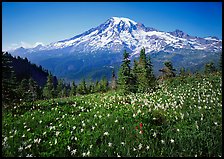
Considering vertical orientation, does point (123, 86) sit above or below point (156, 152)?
above

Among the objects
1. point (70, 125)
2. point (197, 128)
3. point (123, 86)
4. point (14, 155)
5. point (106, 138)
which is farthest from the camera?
point (123, 86)

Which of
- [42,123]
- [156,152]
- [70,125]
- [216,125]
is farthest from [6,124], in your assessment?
[216,125]

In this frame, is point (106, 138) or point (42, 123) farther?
point (42, 123)

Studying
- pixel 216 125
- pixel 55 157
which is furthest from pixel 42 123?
pixel 216 125

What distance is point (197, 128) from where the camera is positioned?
26.9 feet

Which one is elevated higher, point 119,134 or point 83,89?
point 119,134

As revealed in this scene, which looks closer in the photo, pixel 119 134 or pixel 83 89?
pixel 119 134

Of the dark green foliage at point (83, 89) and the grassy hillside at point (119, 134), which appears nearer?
the grassy hillside at point (119, 134)

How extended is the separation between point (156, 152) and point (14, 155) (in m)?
3.98

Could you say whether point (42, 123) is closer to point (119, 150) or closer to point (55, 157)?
point (55, 157)

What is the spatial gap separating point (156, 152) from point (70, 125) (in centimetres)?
387

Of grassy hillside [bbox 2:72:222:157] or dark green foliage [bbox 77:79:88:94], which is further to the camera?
dark green foliage [bbox 77:79:88:94]

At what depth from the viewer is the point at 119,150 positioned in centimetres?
666

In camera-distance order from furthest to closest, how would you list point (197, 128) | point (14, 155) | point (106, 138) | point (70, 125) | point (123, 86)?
point (123, 86) < point (70, 125) < point (197, 128) < point (106, 138) < point (14, 155)
